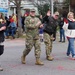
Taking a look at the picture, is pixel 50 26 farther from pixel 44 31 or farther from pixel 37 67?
pixel 37 67

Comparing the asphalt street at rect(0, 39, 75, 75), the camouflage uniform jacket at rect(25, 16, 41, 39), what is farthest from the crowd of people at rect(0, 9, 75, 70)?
the asphalt street at rect(0, 39, 75, 75)

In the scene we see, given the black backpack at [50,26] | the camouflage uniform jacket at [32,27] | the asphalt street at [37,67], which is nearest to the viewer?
the asphalt street at [37,67]

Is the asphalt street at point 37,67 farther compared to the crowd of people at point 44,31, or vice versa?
the crowd of people at point 44,31

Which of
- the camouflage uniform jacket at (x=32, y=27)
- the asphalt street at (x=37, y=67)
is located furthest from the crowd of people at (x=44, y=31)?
the asphalt street at (x=37, y=67)

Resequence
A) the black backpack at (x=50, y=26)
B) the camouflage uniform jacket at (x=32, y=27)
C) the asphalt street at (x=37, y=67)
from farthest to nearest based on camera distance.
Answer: the black backpack at (x=50, y=26)
the camouflage uniform jacket at (x=32, y=27)
the asphalt street at (x=37, y=67)

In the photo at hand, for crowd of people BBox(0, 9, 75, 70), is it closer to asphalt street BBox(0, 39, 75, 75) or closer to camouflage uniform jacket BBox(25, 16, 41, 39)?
camouflage uniform jacket BBox(25, 16, 41, 39)

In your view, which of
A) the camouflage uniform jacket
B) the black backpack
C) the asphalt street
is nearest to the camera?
the asphalt street

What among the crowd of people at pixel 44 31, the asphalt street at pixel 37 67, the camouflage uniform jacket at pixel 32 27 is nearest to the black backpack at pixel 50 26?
the crowd of people at pixel 44 31

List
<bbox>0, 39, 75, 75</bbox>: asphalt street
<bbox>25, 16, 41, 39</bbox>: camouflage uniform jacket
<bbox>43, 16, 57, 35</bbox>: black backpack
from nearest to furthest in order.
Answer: <bbox>0, 39, 75, 75</bbox>: asphalt street < <bbox>25, 16, 41, 39</bbox>: camouflage uniform jacket < <bbox>43, 16, 57, 35</bbox>: black backpack

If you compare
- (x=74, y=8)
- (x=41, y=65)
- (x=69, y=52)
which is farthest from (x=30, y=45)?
(x=74, y=8)

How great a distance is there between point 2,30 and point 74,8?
86.6 feet

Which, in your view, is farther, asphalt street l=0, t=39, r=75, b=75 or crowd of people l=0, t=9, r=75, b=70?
crowd of people l=0, t=9, r=75, b=70

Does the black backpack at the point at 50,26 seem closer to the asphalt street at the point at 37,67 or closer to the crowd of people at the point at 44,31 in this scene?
the crowd of people at the point at 44,31

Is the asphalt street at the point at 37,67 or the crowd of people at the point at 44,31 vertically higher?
the crowd of people at the point at 44,31
